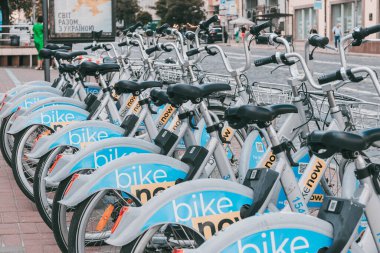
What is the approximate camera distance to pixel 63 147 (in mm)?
5992

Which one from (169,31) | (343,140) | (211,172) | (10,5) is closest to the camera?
(343,140)

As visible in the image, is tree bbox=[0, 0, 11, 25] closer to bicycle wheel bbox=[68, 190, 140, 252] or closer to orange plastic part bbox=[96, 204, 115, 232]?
bicycle wheel bbox=[68, 190, 140, 252]

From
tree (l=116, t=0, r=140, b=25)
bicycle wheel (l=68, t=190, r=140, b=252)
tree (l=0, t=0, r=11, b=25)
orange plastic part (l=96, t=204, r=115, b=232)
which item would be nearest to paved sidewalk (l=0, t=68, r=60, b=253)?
bicycle wheel (l=68, t=190, r=140, b=252)

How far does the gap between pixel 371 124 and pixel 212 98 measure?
2.52 m

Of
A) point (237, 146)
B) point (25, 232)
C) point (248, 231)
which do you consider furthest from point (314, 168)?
point (25, 232)

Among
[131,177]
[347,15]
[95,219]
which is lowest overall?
[95,219]

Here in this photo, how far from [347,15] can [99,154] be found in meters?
54.9

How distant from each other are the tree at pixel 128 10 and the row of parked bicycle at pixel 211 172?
373 ft

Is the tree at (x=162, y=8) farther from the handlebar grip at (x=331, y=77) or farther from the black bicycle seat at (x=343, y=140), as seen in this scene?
the black bicycle seat at (x=343, y=140)

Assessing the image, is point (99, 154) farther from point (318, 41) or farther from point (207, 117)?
point (318, 41)

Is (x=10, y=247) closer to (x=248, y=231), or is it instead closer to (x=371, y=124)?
(x=371, y=124)

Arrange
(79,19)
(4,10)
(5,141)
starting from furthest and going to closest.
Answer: (4,10) < (79,19) < (5,141)

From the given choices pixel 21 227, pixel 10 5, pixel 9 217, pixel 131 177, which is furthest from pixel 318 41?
pixel 10 5

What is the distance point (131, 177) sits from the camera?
4.46 meters
